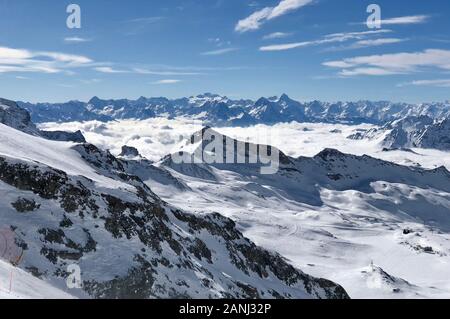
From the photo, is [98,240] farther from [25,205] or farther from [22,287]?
[22,287]

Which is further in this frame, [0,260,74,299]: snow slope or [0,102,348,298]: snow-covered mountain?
[0,102,348,298]: snow-covered mountain

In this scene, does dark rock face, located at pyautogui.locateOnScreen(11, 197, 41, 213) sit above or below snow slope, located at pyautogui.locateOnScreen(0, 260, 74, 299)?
above

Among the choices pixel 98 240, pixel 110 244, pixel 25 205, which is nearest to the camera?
pixel 25 205

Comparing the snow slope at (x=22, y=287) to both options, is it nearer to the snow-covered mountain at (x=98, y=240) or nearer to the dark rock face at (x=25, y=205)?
the snow-covered mountain at (x=98, y=240)

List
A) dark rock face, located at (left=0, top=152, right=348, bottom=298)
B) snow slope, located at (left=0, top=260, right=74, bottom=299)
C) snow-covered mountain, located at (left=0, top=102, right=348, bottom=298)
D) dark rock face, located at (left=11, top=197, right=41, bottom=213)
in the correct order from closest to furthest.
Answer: snow slope, located at (left=0, top=260, right=74, bottom=299) → snow-covered mountain, located at (left=0, top=102, right=348, bottom=298) → dark rock face, located at (left=0, top=152, right=348, bottom=298) → dark rock face, located at (left=11, top=197, right=41, bottom=213)

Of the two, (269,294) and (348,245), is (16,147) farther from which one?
(348,245)

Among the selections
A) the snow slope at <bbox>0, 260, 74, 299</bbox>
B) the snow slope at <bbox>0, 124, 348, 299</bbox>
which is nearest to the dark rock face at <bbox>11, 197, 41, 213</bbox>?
the snow slope at <bbox>0, 124, 348, 299</bbox>

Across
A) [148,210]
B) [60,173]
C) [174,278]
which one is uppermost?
[60,173]

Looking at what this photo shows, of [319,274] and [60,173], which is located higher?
[60,173]

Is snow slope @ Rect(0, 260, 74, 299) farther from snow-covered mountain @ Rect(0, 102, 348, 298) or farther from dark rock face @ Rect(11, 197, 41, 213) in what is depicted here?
dark rock face @ Rect(11, 197, 41, 213)

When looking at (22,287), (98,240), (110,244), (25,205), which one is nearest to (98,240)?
(98,240)
